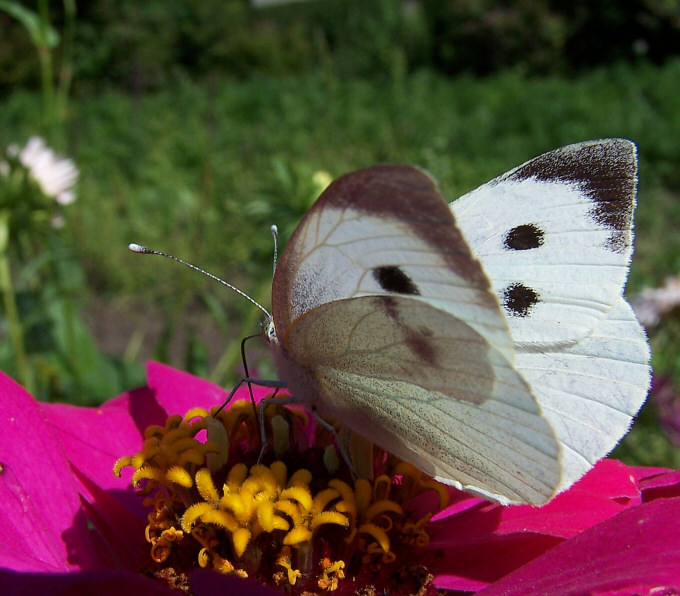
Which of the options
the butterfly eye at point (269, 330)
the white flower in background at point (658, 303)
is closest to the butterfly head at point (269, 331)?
the butterfly eye at point (269, 330)

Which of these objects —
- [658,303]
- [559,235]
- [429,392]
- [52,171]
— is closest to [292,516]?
[429,392]

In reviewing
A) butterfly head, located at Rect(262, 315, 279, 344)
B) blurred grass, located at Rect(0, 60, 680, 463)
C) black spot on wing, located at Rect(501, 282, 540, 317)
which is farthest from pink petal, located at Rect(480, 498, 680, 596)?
blurred grass, located at Rect(0, 60, 680, 463)

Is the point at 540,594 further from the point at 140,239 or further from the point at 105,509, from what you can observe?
the point at 140,239

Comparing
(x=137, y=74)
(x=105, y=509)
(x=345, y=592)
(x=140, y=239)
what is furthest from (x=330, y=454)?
(x=140, y=239)

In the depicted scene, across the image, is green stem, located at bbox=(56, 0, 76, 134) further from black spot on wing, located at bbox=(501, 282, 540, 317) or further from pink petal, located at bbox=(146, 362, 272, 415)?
black spot on wing, located at bbox=(501, 282, 540, 317)

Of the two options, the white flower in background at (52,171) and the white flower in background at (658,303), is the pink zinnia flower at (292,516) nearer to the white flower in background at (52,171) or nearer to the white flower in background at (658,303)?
the white flower in background at (52,171)

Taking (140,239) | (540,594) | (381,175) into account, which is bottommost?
(140,239)
